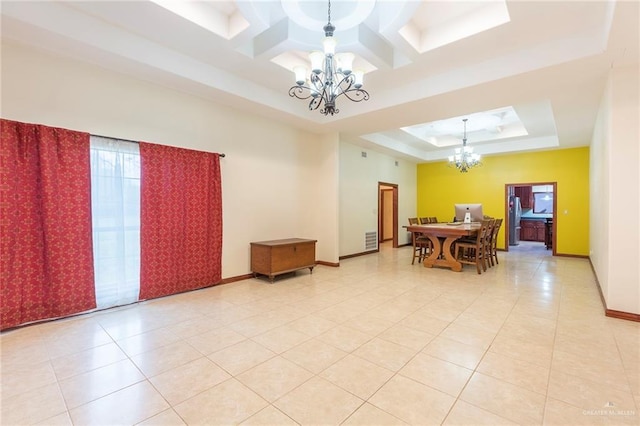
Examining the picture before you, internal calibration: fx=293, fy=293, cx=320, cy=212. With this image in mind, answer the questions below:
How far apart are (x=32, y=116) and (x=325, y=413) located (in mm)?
3951

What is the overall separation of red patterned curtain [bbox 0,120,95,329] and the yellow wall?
914 cm

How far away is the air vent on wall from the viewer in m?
7.96

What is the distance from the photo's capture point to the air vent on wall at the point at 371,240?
26.1ft

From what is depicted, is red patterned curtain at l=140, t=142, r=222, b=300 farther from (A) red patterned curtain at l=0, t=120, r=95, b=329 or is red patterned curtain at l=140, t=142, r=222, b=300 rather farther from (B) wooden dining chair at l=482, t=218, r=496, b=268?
(B) wooden dining chair at l=482, t=218, r=496, b=268

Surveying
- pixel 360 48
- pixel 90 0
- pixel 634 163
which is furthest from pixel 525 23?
→ pixel 90 0

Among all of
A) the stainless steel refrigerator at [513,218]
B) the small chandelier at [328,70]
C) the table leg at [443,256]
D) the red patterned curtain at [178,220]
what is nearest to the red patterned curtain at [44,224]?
the red patterned curtain at [178,220]

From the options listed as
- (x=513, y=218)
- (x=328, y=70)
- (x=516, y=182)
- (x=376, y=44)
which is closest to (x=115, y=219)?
Result: (x=328, y=70)

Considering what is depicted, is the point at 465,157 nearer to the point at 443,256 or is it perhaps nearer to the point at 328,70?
the point at 443,256

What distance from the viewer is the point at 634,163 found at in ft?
10.4

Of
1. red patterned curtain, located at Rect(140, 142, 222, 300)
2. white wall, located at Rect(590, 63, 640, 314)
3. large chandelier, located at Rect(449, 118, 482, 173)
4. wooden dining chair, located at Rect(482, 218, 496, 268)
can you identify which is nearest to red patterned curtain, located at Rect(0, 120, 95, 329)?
red patterned curtain, located at Rect(140, 142, 222, 300)

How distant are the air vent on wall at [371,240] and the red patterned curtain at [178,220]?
4368mm

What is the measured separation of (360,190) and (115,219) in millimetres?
5463

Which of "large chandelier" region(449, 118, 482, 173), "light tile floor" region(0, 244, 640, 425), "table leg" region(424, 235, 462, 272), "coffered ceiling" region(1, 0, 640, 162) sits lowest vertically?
"light tile floor" region(0, 244, 640, 425)

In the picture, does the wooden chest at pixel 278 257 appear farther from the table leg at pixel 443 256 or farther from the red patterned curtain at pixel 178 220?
Result: the table leg at pixel 443 256
